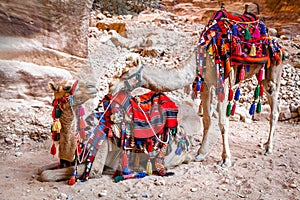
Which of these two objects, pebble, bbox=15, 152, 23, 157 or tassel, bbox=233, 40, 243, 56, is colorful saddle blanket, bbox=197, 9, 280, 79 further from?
pebble, bbox=15, 152, 23, 157

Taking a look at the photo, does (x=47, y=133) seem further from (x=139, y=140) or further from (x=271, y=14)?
(x=271, y=14)

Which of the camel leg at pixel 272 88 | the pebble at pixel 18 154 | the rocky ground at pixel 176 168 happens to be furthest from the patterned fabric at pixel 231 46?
the pebble at pixel 18 154

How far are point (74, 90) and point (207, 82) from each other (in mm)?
1335

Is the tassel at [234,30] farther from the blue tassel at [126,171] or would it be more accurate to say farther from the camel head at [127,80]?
the blue tassel at [126,171]

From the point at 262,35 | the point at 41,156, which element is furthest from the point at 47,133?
the point at 262,35

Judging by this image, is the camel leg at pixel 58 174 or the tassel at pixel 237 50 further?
the tassel at pixel 237 50

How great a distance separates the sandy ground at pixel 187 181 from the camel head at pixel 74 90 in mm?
643

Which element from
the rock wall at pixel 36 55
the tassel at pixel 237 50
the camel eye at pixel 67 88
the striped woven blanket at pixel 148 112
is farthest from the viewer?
the rock wall at pixel 36 55

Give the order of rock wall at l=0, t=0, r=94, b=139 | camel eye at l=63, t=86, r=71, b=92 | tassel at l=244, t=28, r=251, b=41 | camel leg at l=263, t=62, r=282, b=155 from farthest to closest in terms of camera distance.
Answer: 1. rock wall at l=0, t=0, r=94, b=139
2. camel leg at l=263, t=62, r=282, b=155
3. tassel at l=244, t=28, r=251, b=41
4. camel eye at l=63, t=86, r=71, b=92

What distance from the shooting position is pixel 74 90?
2.28m

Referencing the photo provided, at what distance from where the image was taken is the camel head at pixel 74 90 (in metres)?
2.26

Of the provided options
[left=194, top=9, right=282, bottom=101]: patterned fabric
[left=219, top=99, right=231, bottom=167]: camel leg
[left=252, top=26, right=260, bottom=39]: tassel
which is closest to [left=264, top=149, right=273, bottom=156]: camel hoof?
[left=219, top=99, right=231, bottom=167]: camel leg

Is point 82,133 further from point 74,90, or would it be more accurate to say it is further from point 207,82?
point 207,82

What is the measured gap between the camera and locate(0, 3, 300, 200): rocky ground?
2.32m
